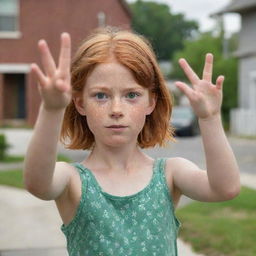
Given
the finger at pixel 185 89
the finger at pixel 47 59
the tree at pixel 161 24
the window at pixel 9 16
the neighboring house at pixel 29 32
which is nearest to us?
the finger at pixel 47 59

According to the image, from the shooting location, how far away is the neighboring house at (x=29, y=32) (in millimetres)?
23375

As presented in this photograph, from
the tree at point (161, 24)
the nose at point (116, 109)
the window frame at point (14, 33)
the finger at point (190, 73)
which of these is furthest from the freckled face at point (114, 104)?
the tree at point (161, 24)

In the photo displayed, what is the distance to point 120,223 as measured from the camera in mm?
2178

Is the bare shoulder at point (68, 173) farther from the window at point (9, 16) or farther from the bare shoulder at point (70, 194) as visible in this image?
the window at point (9, 16)

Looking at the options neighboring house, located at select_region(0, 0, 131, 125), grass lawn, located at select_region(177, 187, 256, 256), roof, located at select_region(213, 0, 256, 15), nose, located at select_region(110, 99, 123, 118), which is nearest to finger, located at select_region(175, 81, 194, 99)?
nose, located at select_region(110, 99, 123, 118)

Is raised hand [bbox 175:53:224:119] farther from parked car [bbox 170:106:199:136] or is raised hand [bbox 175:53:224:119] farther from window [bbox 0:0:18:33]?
window [bbox 0:0:18:33]

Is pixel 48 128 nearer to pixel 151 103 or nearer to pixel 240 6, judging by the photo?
pixel 151 103

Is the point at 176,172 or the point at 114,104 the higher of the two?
the point at 114,104

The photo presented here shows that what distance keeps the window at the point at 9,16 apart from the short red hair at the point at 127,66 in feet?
70.5

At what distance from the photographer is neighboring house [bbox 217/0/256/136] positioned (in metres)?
23.8

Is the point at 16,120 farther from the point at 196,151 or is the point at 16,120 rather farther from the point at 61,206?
the point at 61,206

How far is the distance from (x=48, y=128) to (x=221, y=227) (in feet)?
13.8

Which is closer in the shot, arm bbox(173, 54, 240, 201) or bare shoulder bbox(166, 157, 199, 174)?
arm bbox(173, 54, 240, 201)

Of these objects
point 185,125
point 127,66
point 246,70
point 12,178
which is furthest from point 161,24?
point 127,66
